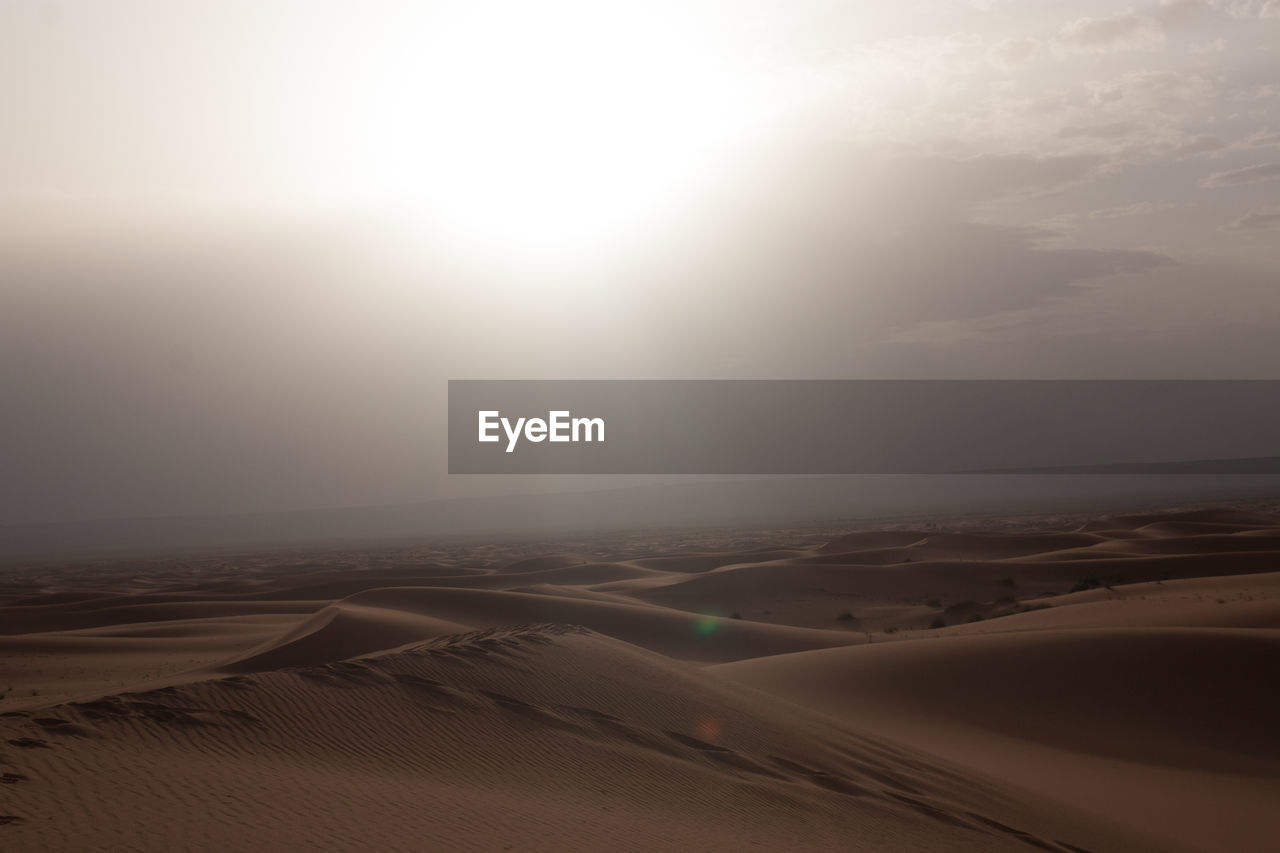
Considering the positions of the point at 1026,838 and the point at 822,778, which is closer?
the point at 1026,838

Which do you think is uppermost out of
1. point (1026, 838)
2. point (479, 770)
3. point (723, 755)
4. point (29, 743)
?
point (29, 743)

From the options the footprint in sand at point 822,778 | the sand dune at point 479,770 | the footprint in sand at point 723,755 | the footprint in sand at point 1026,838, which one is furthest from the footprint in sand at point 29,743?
the footprint in sand at point 1026,838

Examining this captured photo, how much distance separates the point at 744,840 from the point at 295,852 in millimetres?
3974

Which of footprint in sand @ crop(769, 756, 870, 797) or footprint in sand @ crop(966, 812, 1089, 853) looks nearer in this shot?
footprint in sand @ crop(966, 812, 1089, 853)

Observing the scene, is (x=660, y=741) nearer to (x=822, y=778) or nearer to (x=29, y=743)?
(x=822, y=778)

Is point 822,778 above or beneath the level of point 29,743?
beneath

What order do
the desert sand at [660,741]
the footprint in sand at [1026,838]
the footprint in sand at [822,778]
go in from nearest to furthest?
the desert sand at [660,741] < the footprint in sand at [1026,838] < the footprint in sand at [822,778]

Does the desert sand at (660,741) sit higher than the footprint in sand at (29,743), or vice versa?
the footprint in sand at (29,743)

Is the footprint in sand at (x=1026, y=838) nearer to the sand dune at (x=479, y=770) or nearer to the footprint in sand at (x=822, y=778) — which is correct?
the sand dune at (x=479, y=770)

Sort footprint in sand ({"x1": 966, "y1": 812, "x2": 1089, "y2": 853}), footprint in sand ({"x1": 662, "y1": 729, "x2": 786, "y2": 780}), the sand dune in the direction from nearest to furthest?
the sand dune, footprint in sand ({"x1": 966, "y1": 812, "x2": 1089, "y2": 853}), footprint in sand ({"x1": 662, "y1": 729, "x2": 786, "y2": 780})

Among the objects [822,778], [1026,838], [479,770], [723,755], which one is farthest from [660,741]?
[1026,838]

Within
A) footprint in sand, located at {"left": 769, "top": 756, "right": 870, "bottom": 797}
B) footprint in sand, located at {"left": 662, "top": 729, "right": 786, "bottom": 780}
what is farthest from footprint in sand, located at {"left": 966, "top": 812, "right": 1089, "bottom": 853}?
footprint in sand, located at {"left": 662, "top": 729, "right": 786, "bottom": 780}

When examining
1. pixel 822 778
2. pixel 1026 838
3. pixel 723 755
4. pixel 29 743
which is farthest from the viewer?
pixel 723 755

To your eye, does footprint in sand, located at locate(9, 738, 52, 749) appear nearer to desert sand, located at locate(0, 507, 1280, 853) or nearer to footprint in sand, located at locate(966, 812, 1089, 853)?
desert sand, located at locate(0, 507, 1280, 853)
